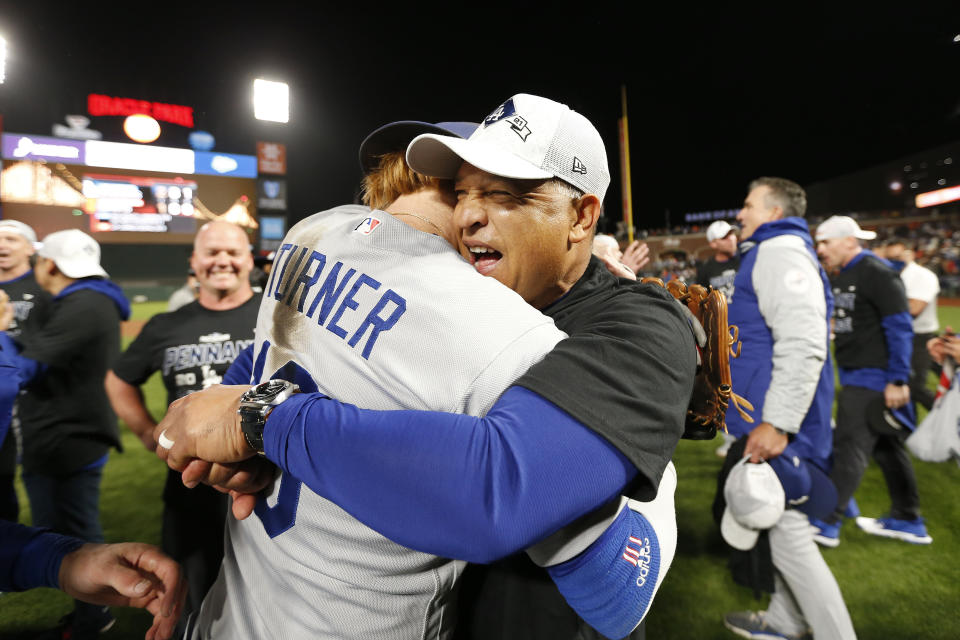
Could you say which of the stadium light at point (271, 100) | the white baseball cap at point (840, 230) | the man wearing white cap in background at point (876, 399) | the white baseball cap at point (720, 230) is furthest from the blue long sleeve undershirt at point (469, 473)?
the stadium light at point (271, 100)

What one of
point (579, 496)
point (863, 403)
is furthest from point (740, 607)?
point (579, 496)

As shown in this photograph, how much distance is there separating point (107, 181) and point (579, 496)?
1147 inches

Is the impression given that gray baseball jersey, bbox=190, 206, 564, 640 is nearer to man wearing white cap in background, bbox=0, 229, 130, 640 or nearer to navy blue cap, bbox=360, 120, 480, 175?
navy blue cap, bbox=360, 120, 480, 175

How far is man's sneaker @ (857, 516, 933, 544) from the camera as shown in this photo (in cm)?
374

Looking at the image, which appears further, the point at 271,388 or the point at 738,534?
the point at 738,534

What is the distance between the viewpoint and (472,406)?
0.79 metres

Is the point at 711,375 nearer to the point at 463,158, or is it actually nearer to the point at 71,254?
the point at 463,158

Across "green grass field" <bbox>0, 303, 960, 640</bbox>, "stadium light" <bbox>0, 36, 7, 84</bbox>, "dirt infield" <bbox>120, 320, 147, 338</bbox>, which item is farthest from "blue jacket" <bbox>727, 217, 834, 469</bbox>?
"stadium light" <bbox>0, 36, 7, 84</bbox>

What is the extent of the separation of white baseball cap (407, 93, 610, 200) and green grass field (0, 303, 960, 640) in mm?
2800

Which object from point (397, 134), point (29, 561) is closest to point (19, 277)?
point (29, 561)

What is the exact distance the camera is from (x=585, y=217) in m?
1.32

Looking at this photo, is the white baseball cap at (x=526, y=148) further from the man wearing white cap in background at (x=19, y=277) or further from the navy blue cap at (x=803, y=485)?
the man wearing white cap in background at (x=19, y=277)

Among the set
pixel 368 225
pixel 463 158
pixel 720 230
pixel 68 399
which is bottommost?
pixel 68 399

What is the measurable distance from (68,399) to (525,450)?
3.67 metres
